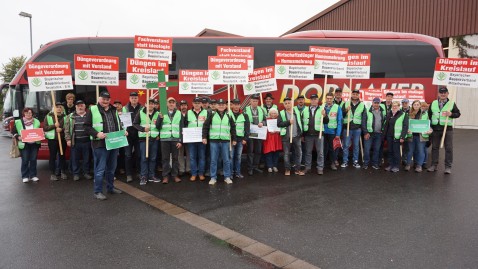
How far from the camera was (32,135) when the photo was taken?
702 centimetres

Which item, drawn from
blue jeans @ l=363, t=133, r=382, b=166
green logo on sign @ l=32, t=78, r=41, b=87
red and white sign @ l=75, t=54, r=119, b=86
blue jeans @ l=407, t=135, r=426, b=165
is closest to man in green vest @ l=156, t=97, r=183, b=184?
red and white sign @ l=75, t=54, r=119, b=86

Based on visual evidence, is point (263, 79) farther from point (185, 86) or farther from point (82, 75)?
point (82, 75)

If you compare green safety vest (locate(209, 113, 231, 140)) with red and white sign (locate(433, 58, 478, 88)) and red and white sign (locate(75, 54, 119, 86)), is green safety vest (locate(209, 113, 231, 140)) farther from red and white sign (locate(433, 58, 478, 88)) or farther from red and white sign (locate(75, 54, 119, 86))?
red and white sign (locate(433, 58, 478, 88))

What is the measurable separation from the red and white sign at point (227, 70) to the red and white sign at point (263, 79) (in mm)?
647

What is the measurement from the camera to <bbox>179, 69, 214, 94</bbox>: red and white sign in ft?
25.7

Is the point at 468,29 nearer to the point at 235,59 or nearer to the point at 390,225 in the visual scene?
the point at 235,59

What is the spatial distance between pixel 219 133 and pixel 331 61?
3.31 metres

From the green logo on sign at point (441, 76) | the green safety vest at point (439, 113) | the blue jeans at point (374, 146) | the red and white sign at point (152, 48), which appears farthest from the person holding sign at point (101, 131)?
the green logo on sign at point (441, 76)

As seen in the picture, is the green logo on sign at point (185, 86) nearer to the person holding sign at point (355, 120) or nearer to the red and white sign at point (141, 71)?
the red and white sign at point (141, 71)

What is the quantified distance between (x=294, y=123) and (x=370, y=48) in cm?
356

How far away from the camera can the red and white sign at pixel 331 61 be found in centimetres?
785

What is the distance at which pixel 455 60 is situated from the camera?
A: 7906mm

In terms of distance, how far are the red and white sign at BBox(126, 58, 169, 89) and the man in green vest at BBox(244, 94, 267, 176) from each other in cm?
224

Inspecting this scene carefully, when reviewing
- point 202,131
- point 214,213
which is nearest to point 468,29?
point 202,131
